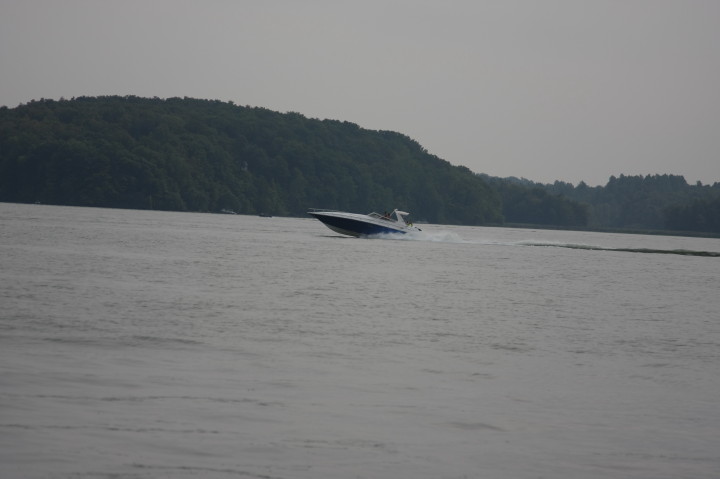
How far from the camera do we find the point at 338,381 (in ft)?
52.5

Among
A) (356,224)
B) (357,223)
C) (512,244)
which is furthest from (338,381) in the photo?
(512,244)

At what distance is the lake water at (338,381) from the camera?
11164mm

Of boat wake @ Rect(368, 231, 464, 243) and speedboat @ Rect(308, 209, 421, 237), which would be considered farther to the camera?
boat wake @ Rect(368, 231, 464, 243)

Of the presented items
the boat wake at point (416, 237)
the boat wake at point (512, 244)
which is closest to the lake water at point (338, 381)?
the boat wake at point (416, 237)

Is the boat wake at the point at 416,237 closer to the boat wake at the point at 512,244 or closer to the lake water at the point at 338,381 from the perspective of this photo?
the boat wake at the point at 512,244

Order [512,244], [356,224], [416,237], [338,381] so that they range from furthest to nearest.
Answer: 1. [512,244]
2. [416,237]
3. [356,224]
4. [338,381]

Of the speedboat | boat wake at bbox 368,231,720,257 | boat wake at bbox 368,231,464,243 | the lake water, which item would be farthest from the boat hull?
the lake water

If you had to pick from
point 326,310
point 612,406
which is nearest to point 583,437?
point 612,406

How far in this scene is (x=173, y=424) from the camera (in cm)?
1198

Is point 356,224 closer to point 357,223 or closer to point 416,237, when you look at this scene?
point 357,223

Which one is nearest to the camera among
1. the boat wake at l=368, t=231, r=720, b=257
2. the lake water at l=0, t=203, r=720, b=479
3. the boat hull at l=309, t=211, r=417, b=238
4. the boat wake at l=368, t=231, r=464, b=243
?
the lake water at l=0, t=203, r=720, b=479

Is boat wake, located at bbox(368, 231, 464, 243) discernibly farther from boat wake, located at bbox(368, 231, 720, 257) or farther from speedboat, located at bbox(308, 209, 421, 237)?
speedboat, located at bbox(308, 209, 421, 237)

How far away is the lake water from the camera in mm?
11164

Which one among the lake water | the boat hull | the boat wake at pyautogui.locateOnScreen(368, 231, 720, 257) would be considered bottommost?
the lake water
